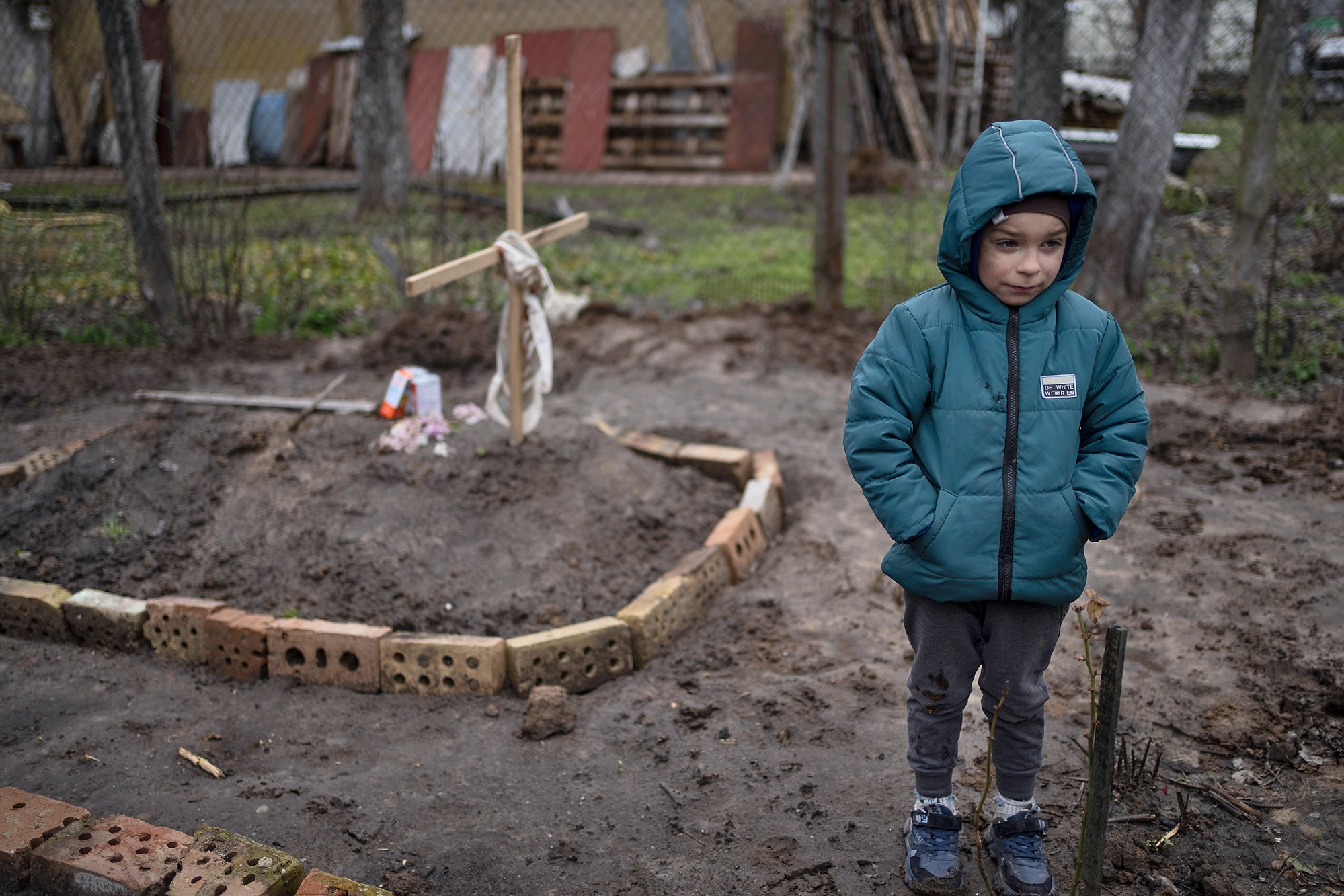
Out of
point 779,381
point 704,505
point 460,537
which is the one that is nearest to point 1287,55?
point 779,381

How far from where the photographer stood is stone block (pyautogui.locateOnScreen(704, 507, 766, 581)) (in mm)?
4008

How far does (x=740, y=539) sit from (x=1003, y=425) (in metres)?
2.05

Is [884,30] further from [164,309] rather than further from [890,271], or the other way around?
[164,309]

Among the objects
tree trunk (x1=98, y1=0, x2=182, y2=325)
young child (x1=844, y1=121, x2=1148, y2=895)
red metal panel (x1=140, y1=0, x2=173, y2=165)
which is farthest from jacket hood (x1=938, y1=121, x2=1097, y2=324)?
red metal panel (x1=140, y1=0, x2=173, y2=165)

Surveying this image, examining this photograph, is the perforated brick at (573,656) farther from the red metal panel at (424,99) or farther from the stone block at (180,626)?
the red metal panel at (424,99)

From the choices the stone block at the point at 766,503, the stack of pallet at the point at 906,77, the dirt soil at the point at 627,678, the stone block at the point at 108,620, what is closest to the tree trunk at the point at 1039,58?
the dirt soil at the point at 627,678

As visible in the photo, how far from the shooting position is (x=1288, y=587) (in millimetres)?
3604

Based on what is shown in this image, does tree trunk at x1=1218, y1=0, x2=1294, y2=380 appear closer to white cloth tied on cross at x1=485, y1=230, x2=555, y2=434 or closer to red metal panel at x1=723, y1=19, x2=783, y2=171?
white cloth tied on cross at x1=485, y1=230, x2=555, y2=434

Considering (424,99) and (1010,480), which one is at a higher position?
(424,99)

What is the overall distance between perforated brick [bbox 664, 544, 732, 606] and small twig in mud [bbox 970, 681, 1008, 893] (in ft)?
4.50

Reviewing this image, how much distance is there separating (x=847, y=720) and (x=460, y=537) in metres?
1.69

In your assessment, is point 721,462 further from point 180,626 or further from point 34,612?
point 34,612

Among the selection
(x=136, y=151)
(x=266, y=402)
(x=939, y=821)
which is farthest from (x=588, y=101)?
(x=939, y=821)

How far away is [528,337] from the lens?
13.8ft
